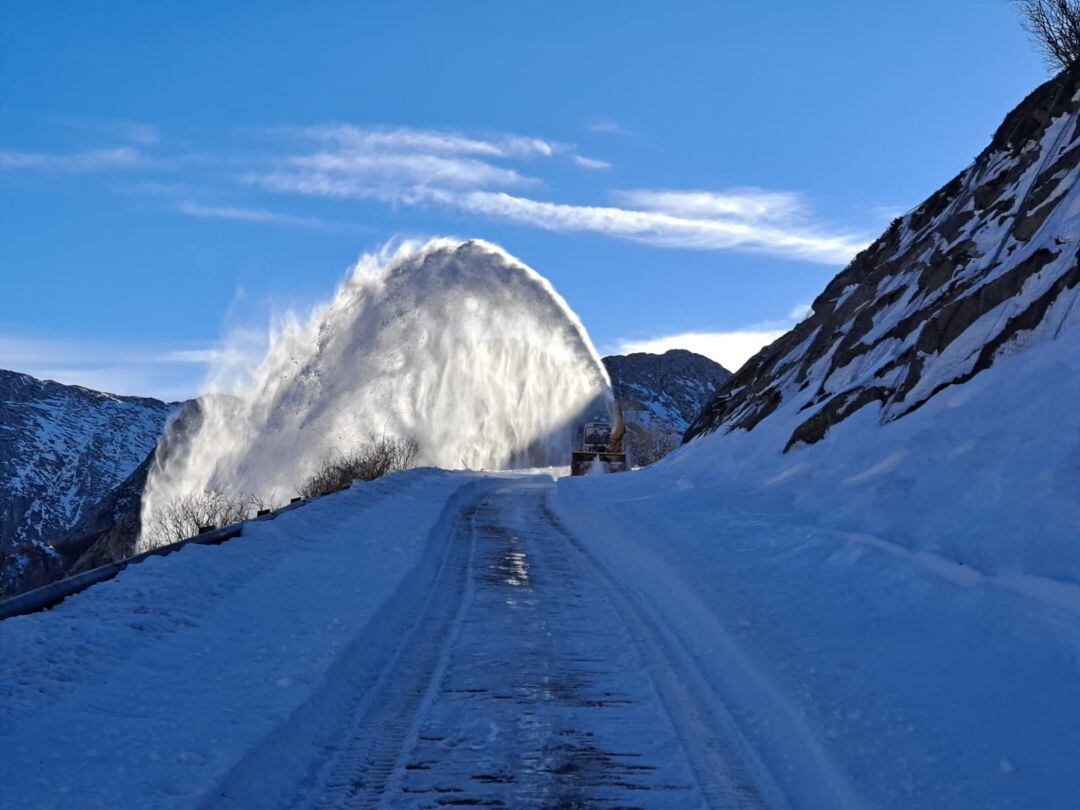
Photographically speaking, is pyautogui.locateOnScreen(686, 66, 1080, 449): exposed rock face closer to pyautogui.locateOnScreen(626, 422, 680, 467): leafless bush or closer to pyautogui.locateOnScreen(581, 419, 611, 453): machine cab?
pyautogui.locateOnScreen(581, 419, 611, 453): machine cab

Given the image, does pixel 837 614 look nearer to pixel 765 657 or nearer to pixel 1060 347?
pixel 765 657

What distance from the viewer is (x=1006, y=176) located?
17.6 m

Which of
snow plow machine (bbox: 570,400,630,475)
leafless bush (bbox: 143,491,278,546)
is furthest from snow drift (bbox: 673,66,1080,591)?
leafless bush (bbox: 143,491,278,546)

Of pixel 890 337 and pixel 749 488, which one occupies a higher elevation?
pixel 890 337

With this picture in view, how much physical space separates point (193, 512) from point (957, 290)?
92.5ft

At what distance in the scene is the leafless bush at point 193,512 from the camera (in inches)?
1316

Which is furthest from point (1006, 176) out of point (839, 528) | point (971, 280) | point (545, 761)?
point (545, 761)

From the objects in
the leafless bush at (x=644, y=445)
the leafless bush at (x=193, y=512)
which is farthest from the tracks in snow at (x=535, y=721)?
the leafless bush at (x=644, y=445)

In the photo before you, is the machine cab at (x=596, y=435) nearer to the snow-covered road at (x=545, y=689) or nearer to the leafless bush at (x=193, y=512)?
the leafless bush at (x=193, y=512)

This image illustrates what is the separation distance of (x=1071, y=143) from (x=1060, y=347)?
698 centimetres

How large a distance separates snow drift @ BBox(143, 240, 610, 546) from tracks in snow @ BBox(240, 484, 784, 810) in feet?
101

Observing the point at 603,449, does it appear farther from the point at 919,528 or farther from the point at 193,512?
the point at 919,528

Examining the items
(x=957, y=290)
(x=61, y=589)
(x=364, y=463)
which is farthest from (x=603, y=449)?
(x=61, y=589)

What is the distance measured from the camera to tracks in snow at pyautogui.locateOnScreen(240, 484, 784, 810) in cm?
446
